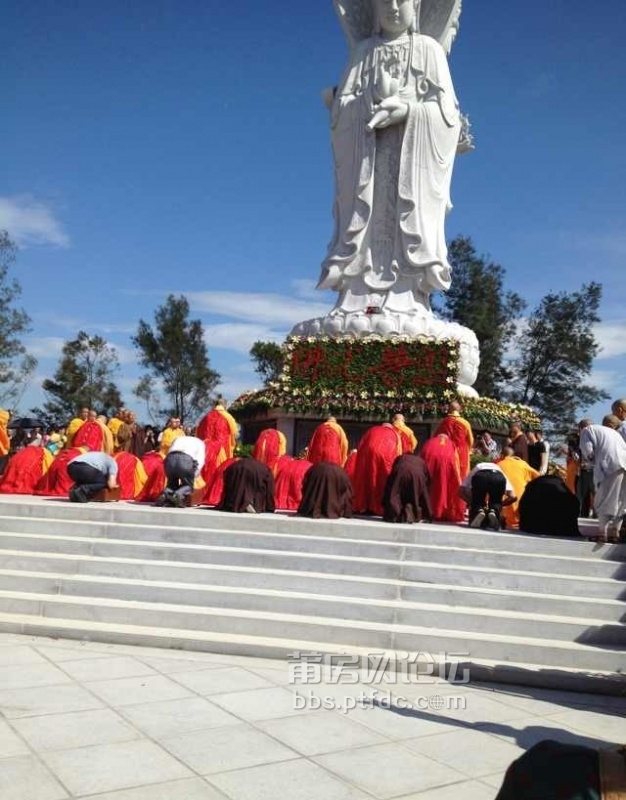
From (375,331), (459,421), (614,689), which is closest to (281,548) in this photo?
(614,689)

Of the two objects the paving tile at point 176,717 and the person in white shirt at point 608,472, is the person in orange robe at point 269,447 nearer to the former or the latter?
the person in white shirt at point 608,472

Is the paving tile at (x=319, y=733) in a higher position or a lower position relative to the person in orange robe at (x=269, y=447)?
lower

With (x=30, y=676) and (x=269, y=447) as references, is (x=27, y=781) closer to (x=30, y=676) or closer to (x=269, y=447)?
(x=30, y=676)

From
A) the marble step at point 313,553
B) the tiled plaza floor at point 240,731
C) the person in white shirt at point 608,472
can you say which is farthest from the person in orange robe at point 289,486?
the tiled plaza floor at point 240,731

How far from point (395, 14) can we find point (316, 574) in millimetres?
13765

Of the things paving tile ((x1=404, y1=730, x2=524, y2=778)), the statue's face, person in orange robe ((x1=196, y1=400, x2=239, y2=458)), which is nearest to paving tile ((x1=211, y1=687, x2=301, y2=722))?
paving tile ((x1=404, y1=730, x2=524, y2=778))

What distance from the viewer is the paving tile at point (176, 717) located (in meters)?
4.05

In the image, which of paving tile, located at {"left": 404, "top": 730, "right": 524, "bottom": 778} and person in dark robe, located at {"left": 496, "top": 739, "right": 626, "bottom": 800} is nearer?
person in dark robe, located at {"left": 496, "top": 739, "right": 626, "bottom": 800}

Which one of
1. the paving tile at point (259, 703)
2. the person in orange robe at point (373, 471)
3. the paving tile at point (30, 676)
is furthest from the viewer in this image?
the person in orange robe at point (373, 471)

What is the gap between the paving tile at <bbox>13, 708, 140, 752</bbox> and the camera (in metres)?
3.78

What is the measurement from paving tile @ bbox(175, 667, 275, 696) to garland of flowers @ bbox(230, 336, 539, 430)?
885 centimetres

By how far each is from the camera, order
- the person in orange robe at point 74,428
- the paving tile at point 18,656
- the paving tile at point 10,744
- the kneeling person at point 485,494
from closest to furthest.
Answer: the paving tile at point 10,744, the paving tile at point 18,656, the kneeling person at point 485,494, the person in orange robe at point 74,428

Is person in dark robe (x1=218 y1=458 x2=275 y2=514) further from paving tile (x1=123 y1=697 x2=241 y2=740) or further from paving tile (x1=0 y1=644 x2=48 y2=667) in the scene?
paving tile (x1=123 y1=697 x2=241 y2=740)

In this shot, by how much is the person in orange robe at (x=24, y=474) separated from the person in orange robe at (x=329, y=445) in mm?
3552
